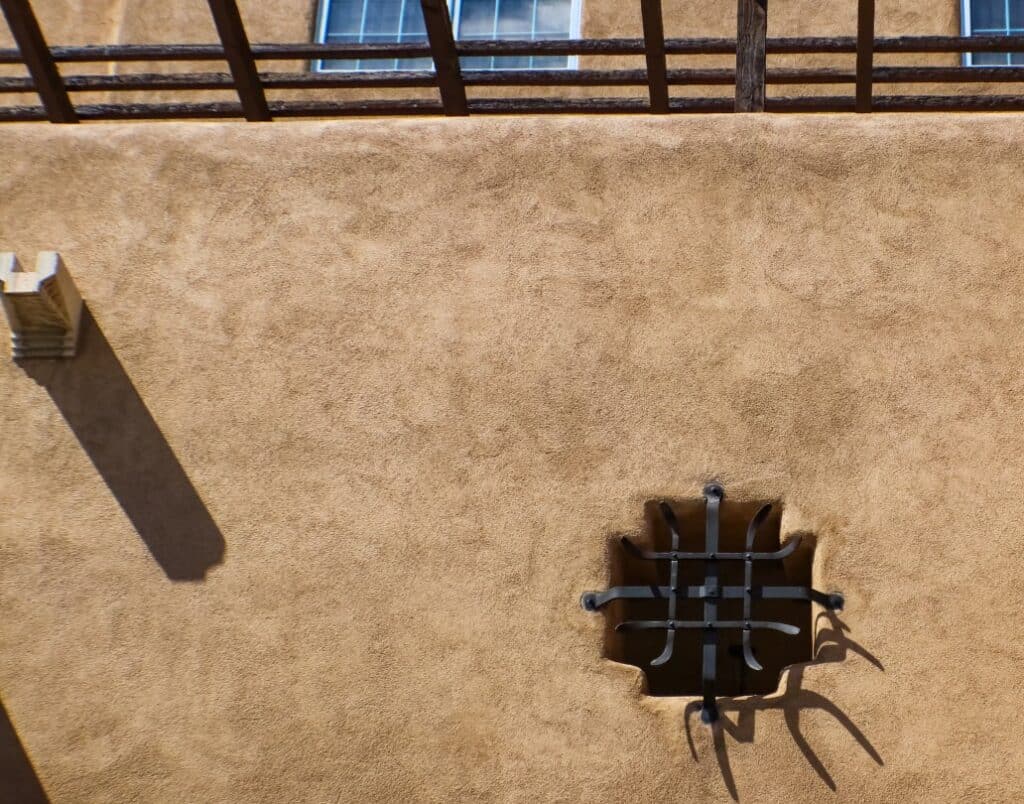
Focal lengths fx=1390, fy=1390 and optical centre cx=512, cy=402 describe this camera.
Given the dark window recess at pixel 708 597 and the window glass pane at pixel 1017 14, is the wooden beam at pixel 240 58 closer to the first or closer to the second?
the dark window recess at pixel 708 597

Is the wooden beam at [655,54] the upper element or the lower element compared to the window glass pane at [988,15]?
lower

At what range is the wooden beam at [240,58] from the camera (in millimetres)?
6406

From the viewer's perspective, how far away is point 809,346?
5.93 metres

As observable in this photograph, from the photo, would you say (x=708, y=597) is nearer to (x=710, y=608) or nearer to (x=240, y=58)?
(x=710, y=608)

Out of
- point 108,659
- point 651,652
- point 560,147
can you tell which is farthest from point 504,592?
point 560,147

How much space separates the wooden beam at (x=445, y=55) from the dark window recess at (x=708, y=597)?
2.24m

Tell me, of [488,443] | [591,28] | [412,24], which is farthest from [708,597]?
[412,24]

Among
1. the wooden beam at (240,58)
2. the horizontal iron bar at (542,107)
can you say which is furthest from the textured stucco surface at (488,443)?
the horizontal iron bar at (542,107)

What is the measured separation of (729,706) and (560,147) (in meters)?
2.56

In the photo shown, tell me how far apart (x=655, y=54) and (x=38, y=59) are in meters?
2.91

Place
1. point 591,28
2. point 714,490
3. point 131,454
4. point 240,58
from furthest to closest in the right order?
point 591,28
point 240,58
point 131,454
point 714,490

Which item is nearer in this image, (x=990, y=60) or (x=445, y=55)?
(x=445, y=55)

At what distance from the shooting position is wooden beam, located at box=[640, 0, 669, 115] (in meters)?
6.26

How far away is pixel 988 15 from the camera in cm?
839
